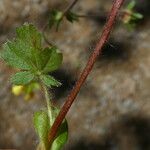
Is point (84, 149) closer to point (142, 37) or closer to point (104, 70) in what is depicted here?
point (104, 70)

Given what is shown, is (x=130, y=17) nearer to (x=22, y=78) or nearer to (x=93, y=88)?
(x=93, y=88)

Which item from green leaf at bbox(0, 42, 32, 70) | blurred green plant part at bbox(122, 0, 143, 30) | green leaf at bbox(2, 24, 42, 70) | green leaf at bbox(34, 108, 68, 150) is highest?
green leaf at bbox(2, 24, 42, 70)

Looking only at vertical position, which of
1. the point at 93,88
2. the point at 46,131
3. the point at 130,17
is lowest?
the point at 93,88

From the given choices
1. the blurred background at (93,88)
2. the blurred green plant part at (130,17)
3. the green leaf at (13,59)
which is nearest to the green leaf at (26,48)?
the green leaf at (13,59)

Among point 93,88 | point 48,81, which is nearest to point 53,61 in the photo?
point 48,81

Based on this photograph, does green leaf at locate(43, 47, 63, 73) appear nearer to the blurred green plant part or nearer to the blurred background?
the blurred background

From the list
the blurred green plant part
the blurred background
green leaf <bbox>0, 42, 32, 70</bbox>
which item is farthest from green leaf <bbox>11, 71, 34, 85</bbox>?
the blurred green plant part

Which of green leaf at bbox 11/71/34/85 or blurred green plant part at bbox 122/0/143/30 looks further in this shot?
blurred green plant part at bbox 122/0/143/30
